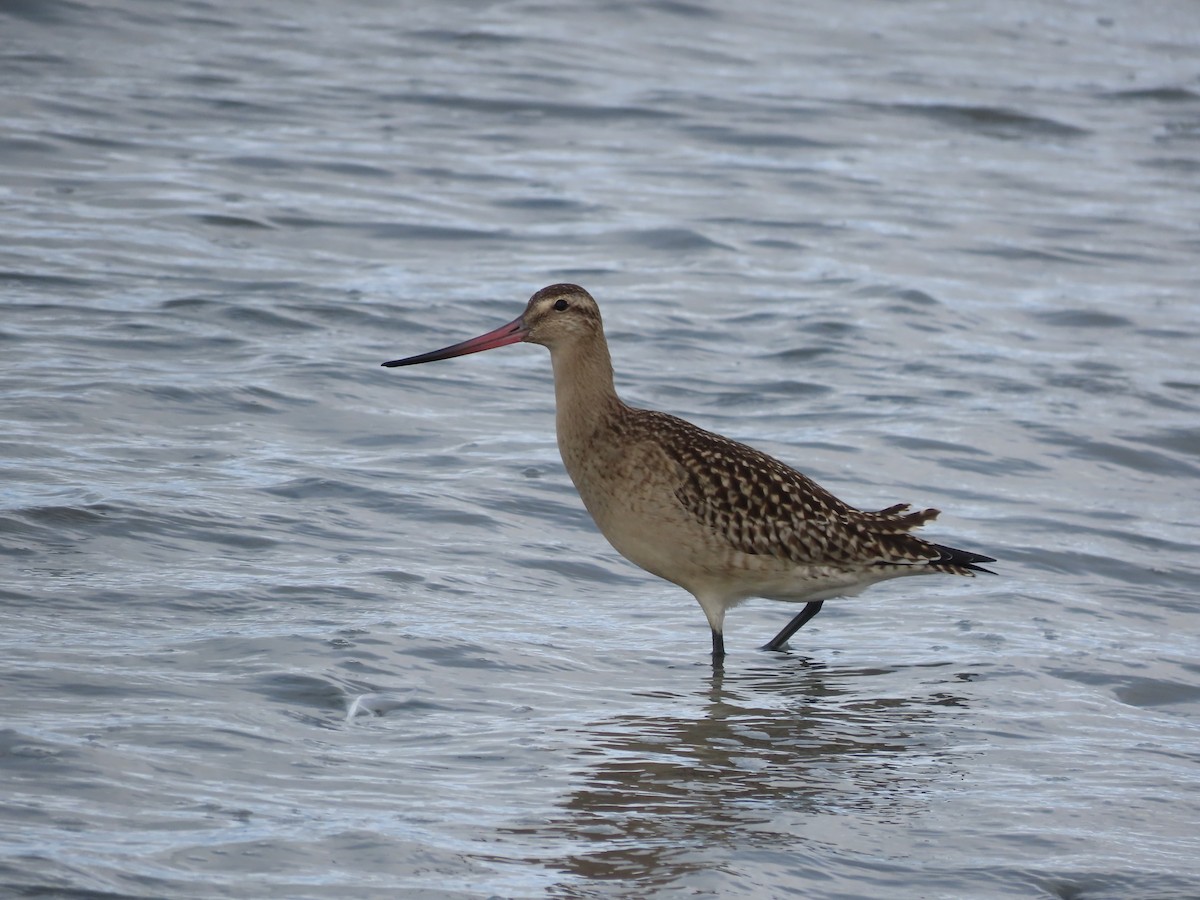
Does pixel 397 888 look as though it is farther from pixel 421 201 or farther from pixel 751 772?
pixel 421 201

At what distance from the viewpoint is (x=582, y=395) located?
7820 millimetres

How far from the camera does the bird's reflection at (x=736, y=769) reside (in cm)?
538

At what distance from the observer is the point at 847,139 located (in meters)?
18.4

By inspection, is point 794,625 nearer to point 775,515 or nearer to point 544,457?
point 775,515

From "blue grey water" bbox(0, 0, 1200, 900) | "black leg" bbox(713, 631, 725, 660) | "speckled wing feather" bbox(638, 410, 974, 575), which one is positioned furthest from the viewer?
"speckled wing feather" bbox(638, 410, 974, 575)

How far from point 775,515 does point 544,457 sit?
2.46 metres

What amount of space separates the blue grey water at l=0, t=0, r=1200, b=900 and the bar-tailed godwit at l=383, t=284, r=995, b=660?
33 cm

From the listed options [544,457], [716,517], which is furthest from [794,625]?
[544,457]

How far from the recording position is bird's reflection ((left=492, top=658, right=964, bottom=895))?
17.6 feet

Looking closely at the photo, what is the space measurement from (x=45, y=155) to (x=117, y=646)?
8.82m

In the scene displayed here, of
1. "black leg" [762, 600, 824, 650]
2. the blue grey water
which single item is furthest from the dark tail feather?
"black leg" [762, 600, 824, 650]

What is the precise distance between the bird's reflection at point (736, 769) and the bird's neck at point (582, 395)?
46.1 inches

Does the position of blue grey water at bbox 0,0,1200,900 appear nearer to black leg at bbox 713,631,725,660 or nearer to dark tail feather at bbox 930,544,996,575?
black leg at bbox 713,631,725,660

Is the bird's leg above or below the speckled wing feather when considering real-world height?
below
